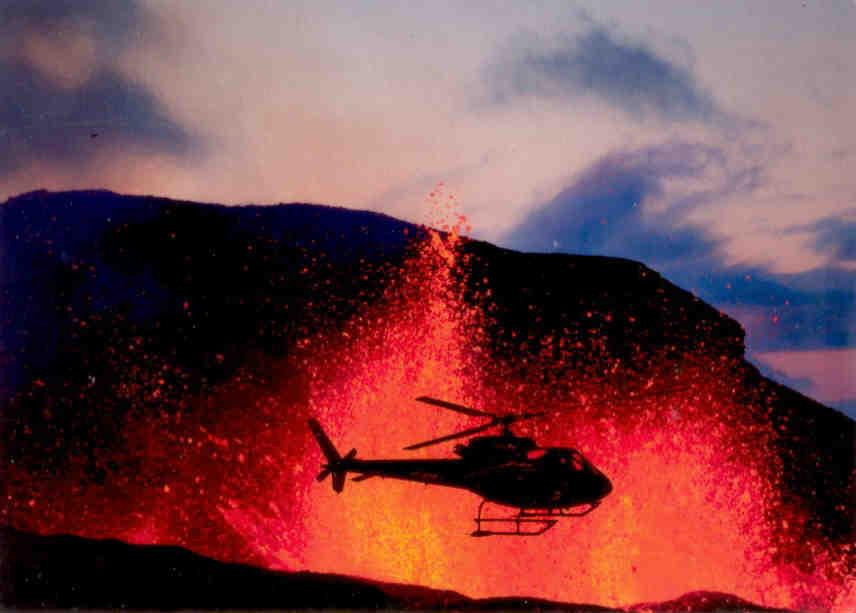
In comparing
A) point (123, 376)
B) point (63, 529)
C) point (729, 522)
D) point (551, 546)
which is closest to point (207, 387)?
point (123, 376)

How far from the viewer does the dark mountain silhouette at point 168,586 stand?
1380 centimetres

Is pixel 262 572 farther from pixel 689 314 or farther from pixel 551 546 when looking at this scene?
pixel 689 314

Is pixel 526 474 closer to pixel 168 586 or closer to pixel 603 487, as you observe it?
pixel 603 487

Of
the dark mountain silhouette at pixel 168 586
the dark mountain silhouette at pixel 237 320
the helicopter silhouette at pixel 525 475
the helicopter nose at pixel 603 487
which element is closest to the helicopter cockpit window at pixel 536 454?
the helicopter silhouette at pixel 525 475

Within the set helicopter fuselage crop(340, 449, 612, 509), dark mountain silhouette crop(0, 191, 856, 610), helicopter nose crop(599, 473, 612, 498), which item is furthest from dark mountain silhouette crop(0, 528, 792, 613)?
dark mountain silhouette crop(0, 191, 856, 610)

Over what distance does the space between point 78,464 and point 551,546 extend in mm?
15251

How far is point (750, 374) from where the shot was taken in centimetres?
4066

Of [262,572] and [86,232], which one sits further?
[86,232]

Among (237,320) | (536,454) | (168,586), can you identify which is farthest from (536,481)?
(237,320)

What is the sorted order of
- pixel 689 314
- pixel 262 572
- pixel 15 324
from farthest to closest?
pixel 689 314
pixel 15 324
pixel 262 572

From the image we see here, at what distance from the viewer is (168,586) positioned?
13.9 metres

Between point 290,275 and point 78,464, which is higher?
point 290,275

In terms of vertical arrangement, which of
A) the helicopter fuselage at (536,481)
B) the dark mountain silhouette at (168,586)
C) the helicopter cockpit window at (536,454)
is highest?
the helicopter cockpit window at (536,454)

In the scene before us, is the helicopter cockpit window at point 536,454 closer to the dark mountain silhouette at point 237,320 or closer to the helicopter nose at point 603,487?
the helicopter nose at point 603,487
